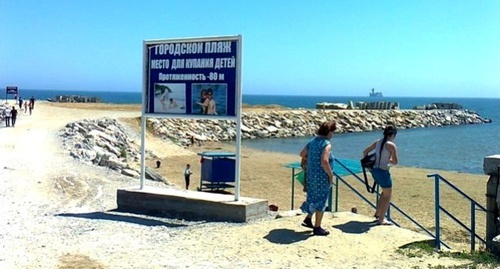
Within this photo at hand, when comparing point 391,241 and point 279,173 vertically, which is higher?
point 391,241

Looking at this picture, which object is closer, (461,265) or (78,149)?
(461,265)

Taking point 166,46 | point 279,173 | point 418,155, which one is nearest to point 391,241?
point 166,46

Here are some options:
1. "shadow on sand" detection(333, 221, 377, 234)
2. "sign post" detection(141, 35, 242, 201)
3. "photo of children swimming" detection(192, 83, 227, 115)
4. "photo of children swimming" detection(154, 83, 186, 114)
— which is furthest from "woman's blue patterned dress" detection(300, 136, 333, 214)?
"photo of children swimming" detection(154, 83, 186, 114)

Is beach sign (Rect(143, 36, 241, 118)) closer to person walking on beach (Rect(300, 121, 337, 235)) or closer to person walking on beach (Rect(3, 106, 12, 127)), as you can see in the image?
person walking on beach (Rect(300, 121, 337, 235))

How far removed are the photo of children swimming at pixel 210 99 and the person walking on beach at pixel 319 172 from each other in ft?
7.84

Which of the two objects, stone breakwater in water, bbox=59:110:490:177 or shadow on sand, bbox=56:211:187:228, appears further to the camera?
stone breakwater in water, bbox=59:110:490:177

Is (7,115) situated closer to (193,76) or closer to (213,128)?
(213,128)

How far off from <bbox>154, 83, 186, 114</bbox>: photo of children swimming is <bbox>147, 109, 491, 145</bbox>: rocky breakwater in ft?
96.4

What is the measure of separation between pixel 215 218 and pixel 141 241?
1565 millimetres

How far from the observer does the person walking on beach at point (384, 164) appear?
338 inches

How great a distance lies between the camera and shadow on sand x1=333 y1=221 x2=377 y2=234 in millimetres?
8352

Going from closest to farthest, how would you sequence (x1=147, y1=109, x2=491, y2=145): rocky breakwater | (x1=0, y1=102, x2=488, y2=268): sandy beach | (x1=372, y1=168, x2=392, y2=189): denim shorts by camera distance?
(x1=0, y1=102, x2=488, y2=268): sandy beach → (x1=372, y1=168, x2=392, y2=189): denim shorts → (x1=147, y1=109, x2=491, y2=145): rocky breakwater

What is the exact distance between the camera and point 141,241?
843 cm

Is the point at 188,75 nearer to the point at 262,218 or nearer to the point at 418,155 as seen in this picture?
the point at 262,218
